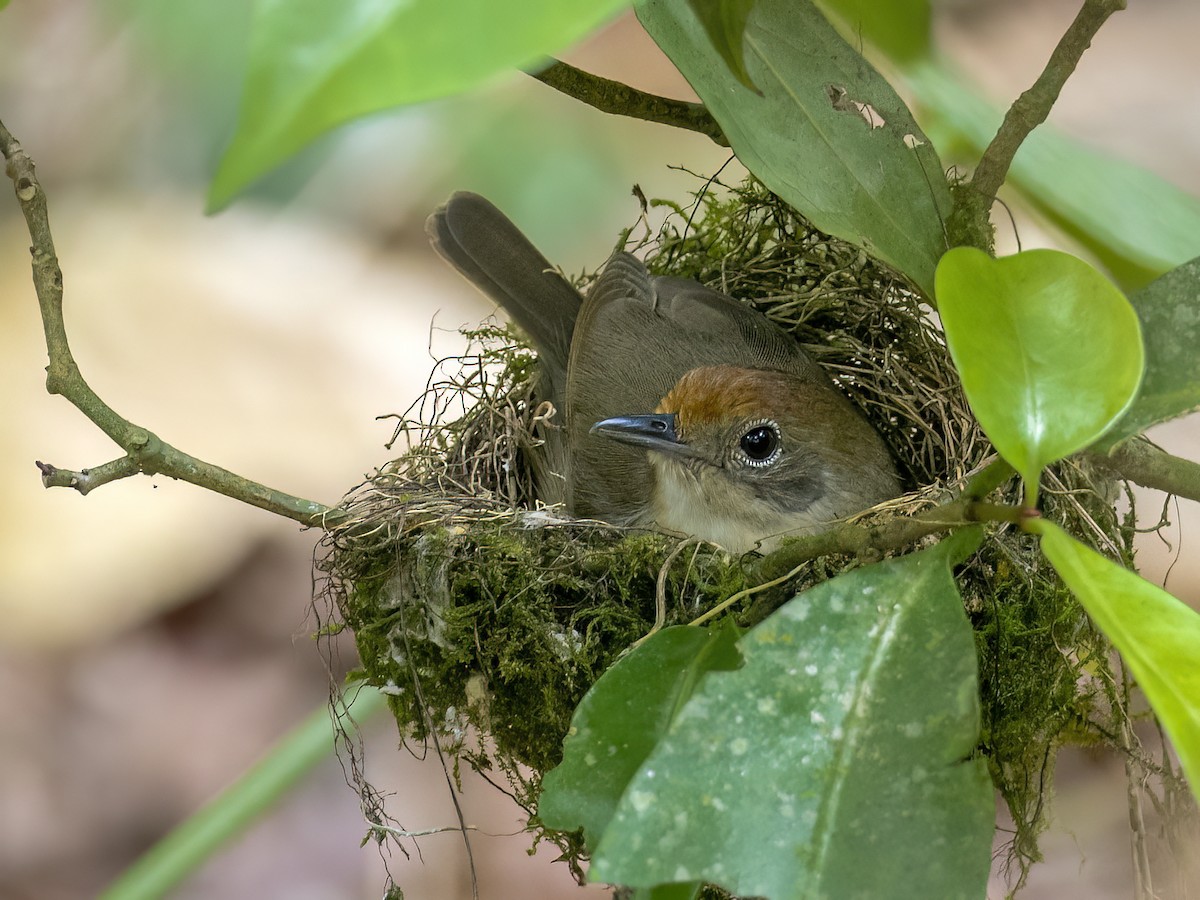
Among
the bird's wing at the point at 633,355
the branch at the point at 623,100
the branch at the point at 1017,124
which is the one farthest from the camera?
the bird's wing at the point at 633,355

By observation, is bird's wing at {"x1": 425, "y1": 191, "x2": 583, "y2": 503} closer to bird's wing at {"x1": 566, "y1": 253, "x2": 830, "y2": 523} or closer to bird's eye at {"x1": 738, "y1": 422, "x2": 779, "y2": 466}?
bird's wing at {"x1": 566, "y1": 253, "x2": 830, "y2": 523}

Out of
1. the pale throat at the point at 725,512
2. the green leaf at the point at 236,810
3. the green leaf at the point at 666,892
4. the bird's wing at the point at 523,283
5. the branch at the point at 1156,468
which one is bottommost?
the green leaf at the point at 666,892

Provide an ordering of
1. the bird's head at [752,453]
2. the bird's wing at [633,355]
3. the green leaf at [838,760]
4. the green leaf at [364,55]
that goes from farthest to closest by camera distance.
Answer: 1. the bird's wing at [633,355]
2. the bird's head at [752,453]
3. the green leaf at [838,760]
4. the green leaf at [364,55]

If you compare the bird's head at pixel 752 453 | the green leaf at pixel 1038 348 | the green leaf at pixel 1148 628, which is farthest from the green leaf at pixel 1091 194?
the bird's head at pixel 752 453

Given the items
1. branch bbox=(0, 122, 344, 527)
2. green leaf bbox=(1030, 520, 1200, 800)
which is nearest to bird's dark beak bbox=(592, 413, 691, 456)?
branch bbox=(0, 122, 344, 527)

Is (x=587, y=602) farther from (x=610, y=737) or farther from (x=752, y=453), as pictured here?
(x=610, y=737)

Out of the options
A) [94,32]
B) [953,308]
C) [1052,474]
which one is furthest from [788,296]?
[94,32]

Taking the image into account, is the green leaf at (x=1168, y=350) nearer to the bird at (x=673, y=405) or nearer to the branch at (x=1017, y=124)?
the branch at (x=1017, y=124)
